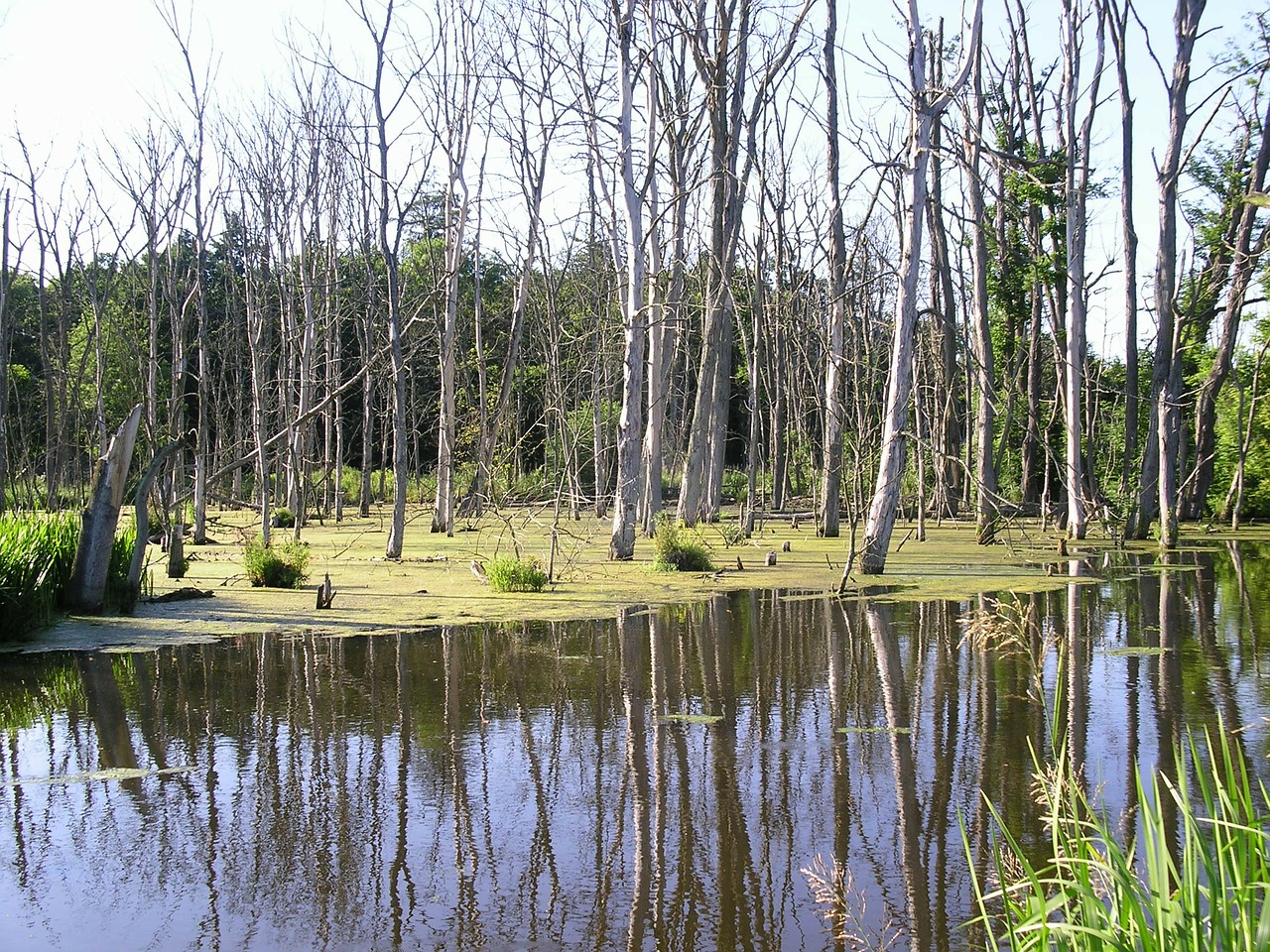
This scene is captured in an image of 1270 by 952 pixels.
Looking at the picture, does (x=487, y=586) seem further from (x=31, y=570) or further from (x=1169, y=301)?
(x=1169, y=301)

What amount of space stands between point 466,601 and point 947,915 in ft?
30.7

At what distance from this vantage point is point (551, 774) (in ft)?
20.8

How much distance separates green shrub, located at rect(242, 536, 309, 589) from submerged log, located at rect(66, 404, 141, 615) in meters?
2.65

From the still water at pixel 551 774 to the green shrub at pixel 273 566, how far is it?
11.9ft

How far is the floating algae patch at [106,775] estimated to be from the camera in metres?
6.28

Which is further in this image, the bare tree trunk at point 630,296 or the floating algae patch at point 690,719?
the bare tree trunk at point 630,296

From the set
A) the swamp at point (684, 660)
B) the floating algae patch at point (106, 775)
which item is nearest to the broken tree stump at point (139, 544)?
the swamp at point (684, 660)

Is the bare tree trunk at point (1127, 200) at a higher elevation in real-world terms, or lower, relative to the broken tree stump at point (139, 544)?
higher

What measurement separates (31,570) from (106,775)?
5208 mm

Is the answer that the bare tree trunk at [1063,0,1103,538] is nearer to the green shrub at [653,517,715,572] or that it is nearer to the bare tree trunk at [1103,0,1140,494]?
the bare tree trunk at [1103,0,1140,494]

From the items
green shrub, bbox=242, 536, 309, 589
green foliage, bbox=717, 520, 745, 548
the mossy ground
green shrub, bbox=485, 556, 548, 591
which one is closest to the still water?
the mossy ground

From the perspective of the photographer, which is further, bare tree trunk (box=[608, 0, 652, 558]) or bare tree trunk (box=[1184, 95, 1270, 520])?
bare tree trunk (box=[1184, 95, 1270, 520])

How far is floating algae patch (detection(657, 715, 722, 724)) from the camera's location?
7500 mm

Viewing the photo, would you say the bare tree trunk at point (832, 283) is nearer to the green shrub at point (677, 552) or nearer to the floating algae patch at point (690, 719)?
the green shrub at point (677, 552)
